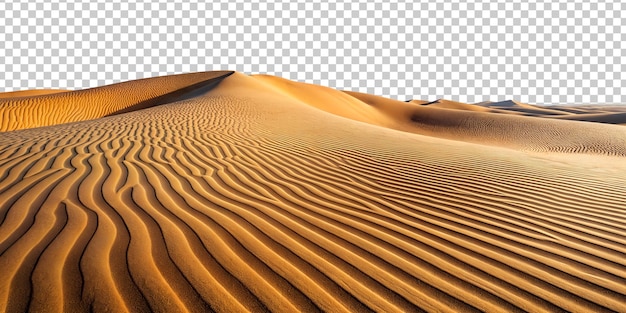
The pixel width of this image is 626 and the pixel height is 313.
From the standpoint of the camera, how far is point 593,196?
13.4 feet

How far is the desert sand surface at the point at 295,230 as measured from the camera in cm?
179

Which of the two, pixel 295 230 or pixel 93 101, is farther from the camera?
pixel 93 101

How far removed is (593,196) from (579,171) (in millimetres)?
2049

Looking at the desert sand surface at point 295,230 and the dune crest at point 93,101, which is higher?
the desert sand surface at point 295,230

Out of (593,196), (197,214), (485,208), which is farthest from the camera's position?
(593,196)

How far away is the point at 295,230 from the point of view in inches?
103

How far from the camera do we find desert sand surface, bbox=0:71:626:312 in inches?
70.4

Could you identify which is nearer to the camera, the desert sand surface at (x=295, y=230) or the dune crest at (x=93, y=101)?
the desert sand surface at (x=295, y=230)

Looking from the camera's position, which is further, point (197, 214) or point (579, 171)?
point (579, 171)

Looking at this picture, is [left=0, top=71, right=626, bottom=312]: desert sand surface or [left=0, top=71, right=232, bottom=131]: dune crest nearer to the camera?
[left=0, top=71, right=626, bottom=312]: desert sand surface

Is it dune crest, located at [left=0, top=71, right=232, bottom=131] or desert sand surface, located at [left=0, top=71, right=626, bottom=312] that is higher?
desert sand surface, located at [left=0, top=71, right=626, bottom=312]

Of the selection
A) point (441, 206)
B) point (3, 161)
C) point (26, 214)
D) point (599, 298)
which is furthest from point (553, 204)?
point (3, 161)

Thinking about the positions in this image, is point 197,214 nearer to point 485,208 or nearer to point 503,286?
point 503,286

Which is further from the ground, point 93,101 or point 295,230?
point 295,230
